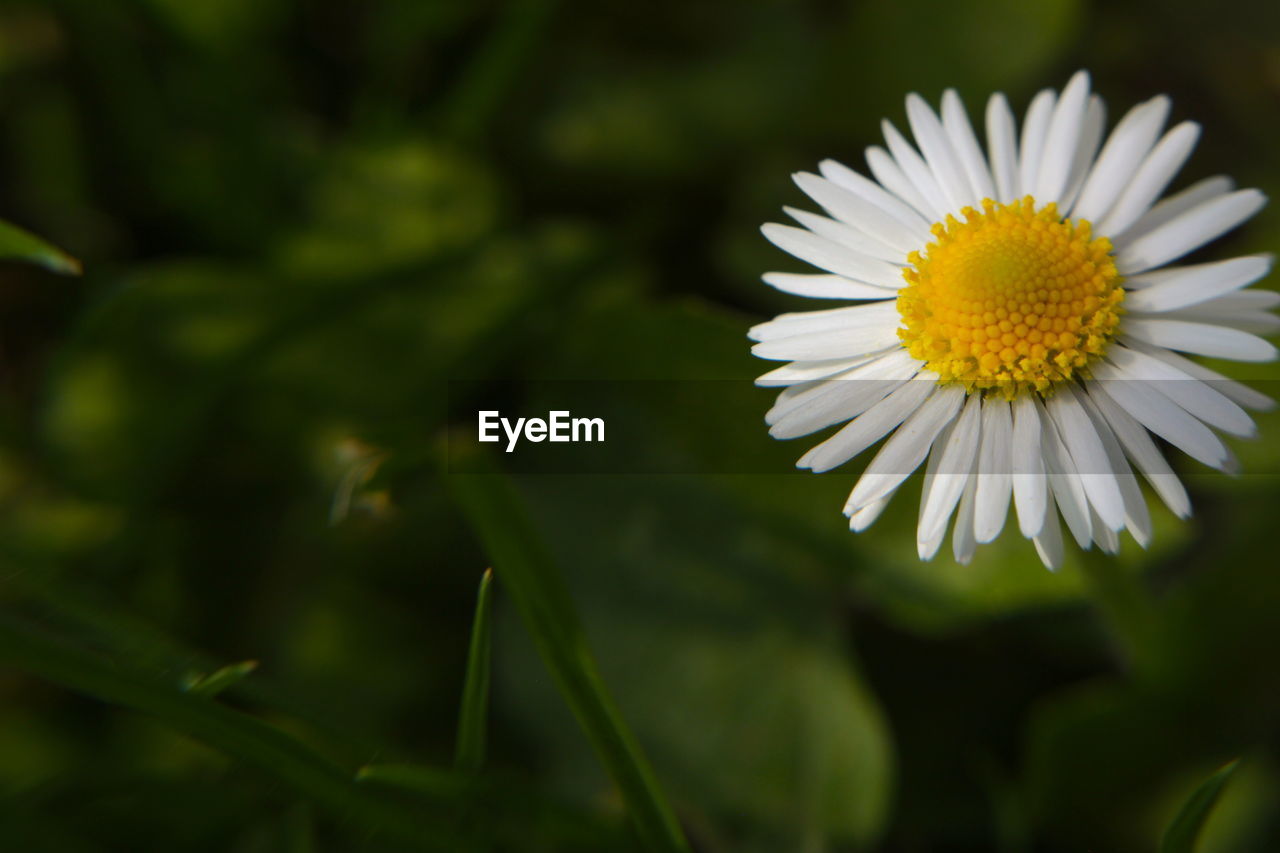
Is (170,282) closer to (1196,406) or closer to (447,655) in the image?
(447,655)

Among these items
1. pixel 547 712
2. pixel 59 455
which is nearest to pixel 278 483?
pixel 59 455

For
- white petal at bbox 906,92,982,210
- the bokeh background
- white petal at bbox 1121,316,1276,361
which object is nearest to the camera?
white petal at bbox 1121,316,1276,361

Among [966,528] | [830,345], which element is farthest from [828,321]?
[966,528]

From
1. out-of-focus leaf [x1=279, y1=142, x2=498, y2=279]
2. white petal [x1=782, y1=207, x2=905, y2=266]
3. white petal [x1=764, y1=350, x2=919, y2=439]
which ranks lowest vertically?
white petal [x1=764, y1=350, x2=919, y2=439]

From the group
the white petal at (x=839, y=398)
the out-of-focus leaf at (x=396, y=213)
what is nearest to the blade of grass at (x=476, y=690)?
the white petal at (x=839, y=398)

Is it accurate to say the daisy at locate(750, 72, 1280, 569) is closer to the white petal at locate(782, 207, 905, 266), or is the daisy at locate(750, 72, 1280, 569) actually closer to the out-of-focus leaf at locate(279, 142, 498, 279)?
the white petal at locate(782, 207, 905, 266)

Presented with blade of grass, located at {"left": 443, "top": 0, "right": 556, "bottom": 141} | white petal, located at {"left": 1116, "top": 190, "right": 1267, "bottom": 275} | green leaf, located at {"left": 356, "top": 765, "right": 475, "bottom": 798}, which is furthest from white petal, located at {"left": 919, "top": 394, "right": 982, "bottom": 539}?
blade of grass, located at {"left": 443, "top": 0, "right": 556, "bottom": 141}

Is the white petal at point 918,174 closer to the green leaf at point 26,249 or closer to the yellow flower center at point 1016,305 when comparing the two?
the yellow flower center at point 1016,305

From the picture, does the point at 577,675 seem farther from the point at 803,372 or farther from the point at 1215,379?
the point at 1215,379
